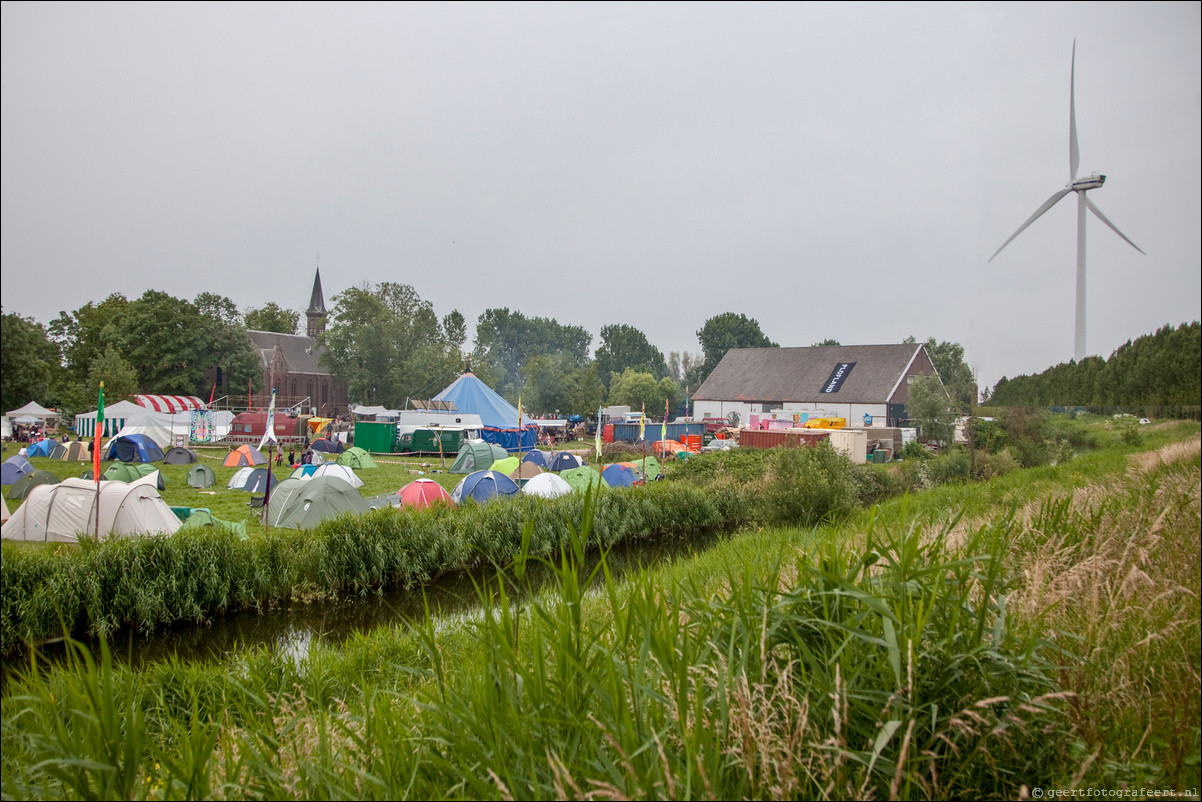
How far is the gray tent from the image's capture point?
15.8 meters

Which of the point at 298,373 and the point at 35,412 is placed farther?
the point at 298,373

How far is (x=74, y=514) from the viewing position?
13305 mm

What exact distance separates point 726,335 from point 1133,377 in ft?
311

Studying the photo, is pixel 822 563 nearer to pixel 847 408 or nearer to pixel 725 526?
pixel 725 526

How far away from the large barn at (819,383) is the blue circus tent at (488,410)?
62.6 ft

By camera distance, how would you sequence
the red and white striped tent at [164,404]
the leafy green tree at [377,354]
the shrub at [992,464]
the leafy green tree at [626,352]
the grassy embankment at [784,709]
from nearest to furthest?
the grassy embankment at [784,709], the shrub at [992,464], the red and white striped tent at [164,404], the leafy green tree at [377,354], the leafy green tree at [626,352]

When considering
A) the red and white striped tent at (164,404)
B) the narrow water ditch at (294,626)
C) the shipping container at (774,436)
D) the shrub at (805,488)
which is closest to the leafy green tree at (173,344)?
the red and white striped tent at (164,404)

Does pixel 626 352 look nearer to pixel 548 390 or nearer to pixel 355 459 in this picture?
pixel 548 390

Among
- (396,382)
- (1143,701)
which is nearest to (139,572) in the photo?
(1143,701)

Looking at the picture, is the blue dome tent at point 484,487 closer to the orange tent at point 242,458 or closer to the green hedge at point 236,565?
the green hedge at point 236,565

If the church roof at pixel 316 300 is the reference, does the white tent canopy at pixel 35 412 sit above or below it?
below

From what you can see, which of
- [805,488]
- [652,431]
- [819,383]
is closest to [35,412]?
[652,431]

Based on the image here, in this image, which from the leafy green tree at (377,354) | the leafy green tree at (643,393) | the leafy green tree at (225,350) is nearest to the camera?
the leafy green tree at (225,350)

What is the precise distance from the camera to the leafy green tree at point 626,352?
103625mm
